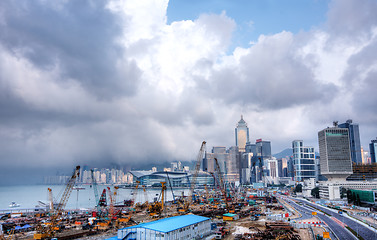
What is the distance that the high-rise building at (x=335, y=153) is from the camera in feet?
481

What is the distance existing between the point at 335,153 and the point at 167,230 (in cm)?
13807

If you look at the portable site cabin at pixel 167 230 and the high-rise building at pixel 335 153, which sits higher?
the high-rise building at pixel 335 153

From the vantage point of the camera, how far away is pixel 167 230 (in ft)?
137

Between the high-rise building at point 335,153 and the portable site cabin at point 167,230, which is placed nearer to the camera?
the portable site cabin at point 167,230

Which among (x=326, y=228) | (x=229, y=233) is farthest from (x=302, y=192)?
(x=229, y=233)

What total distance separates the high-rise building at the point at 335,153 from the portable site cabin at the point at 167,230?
123768 millimetres

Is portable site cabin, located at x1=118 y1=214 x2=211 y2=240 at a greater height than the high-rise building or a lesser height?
lesser

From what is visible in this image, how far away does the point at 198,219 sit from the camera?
5194cm

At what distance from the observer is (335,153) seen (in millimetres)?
149750

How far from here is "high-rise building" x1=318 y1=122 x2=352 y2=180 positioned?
5773 inches

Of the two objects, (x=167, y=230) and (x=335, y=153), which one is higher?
(x=335, y=153)

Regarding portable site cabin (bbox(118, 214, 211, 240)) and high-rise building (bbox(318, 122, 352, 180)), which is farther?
high-rise building (bbox(318, 122, 352, 180))

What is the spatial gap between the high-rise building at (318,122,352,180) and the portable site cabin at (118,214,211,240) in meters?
124

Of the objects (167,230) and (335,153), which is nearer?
(167,230)
